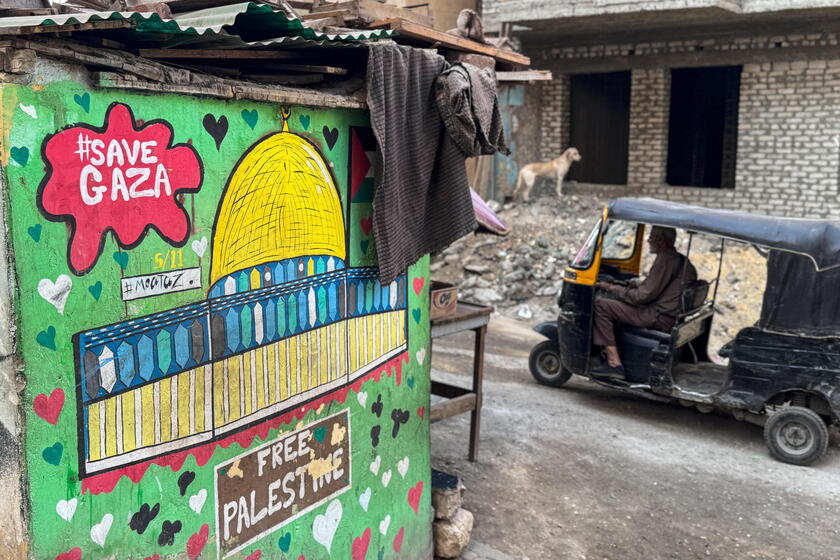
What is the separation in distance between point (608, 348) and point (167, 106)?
570 cm

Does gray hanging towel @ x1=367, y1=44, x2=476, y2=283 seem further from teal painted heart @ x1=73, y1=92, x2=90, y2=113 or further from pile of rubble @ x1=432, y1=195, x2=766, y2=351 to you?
pile of rubble @ x1=432, y1=195, x2=766, y2=351

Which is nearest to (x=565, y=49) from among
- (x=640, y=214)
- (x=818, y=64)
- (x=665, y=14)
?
(x=665, y=14)

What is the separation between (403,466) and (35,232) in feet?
8.75

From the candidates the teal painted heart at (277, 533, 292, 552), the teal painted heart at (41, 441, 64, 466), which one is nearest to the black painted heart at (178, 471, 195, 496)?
the teal painted heart at (41, 441, 64, 466)

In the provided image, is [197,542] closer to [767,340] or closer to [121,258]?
[121,258]

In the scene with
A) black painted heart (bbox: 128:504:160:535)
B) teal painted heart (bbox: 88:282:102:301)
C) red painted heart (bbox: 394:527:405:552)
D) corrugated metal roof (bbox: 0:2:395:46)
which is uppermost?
corrugated metal roof (bbox: 0:2:395:46)

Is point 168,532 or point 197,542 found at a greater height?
point 168,532

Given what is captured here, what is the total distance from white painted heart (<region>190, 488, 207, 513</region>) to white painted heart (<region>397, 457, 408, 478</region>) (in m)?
1.55

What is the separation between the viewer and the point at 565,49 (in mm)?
14609

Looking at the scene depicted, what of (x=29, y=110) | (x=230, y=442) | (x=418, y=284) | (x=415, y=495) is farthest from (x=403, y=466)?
(x=29, y=110)

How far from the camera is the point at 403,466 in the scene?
455 centimetres

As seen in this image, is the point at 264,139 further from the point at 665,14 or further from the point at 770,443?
the point at 665,14

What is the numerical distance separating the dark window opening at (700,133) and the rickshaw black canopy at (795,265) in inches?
447

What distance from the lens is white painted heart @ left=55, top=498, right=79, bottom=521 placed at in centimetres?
257
